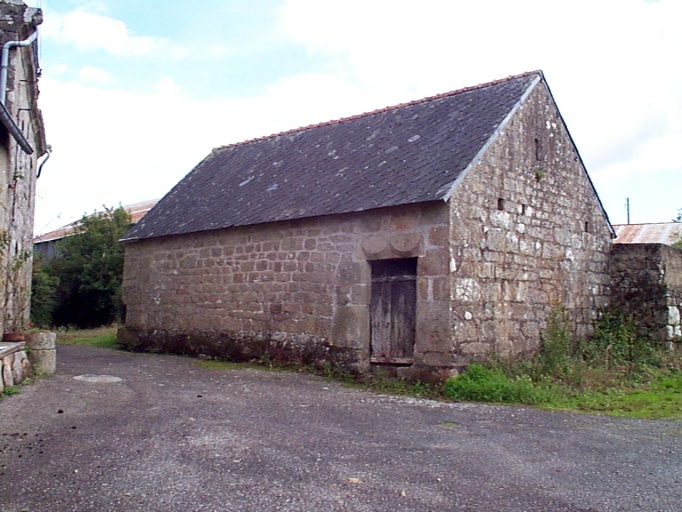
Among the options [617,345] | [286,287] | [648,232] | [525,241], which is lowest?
[617,345]

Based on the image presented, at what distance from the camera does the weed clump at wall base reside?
8.26m

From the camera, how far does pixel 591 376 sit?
30.9 feet

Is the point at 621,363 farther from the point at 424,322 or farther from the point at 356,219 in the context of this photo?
the point at 356,219

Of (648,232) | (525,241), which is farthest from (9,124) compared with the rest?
(648,232)

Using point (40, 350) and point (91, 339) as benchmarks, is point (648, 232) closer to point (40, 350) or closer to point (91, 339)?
point (91, 339)

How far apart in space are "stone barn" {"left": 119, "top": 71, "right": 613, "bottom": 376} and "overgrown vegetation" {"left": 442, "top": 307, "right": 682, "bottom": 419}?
13.1 inches

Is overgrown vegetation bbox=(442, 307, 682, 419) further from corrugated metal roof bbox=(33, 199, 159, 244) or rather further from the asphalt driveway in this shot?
corrugated metal roof bbox=(33, 199, 159, 244)

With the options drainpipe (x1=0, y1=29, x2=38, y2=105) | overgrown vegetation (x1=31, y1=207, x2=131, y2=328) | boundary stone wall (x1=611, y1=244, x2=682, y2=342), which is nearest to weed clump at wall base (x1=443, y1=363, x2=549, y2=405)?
boundary stone wall (x1=611, y1=244, x2=682, y2=342)

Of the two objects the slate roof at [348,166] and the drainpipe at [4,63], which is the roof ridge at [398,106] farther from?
the drainpipe at [4,63]

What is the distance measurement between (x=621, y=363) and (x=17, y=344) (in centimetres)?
902

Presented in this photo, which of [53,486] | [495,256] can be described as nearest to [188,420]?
[53,486]

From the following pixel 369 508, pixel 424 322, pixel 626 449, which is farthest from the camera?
pixel 424 322

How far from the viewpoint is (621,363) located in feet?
34.4

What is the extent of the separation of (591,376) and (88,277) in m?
19.2
